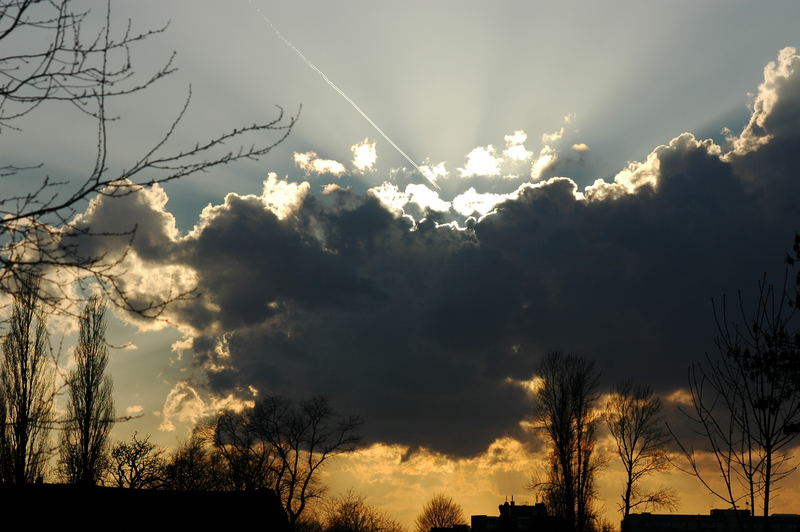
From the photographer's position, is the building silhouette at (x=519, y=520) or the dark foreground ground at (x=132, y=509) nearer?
the dark foreground ground at (x=132, y=509)

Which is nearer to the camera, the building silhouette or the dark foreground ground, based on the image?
the dark foreground ground

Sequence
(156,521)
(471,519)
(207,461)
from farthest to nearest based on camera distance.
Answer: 1. (471,519)
2. (207,461)
3. (156,521)

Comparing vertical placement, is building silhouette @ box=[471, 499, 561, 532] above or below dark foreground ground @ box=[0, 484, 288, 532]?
below

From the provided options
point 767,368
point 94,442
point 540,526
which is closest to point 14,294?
point 767,368

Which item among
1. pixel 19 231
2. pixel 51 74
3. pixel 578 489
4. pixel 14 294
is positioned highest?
pixel 51 74

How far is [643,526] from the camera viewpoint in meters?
105

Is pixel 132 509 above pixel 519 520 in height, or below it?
above

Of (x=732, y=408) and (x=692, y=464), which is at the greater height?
(x=732, y=408)

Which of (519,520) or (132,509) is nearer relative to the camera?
(132,509)

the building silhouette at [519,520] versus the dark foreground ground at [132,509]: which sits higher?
the dark foreground ground at [132,509]

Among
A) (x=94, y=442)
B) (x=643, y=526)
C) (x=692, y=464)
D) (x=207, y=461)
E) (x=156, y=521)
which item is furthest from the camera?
(x=643, y=526)

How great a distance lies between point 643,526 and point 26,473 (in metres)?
93.5

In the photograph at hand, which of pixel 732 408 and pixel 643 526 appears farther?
pixel 643 526

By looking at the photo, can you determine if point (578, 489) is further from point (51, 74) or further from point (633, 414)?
point (51, 74)
